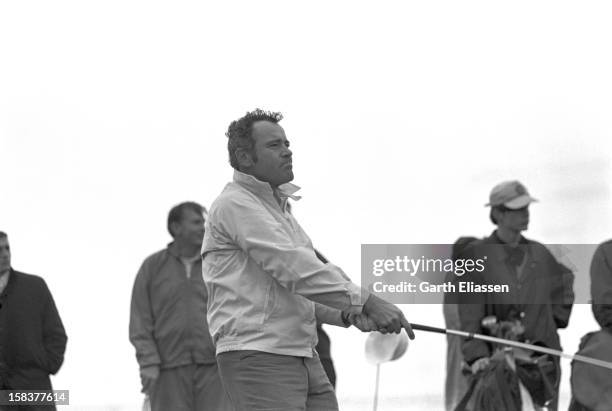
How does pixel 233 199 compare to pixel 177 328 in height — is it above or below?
above

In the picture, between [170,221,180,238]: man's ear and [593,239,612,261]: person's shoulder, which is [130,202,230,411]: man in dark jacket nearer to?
[170,221,180,238]: man's ear

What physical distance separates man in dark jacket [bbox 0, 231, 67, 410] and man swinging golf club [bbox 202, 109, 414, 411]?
3456 millimetres

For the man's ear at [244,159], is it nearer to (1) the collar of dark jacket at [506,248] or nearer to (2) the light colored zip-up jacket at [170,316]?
(1) the collar of dark jacket at [506,248]

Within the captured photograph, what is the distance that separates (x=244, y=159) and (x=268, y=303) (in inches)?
24.4

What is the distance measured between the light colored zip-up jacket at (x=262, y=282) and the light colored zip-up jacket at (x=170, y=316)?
376 cm

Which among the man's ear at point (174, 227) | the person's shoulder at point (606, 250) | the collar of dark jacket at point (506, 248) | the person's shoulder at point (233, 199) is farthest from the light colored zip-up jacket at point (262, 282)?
the man's ear at point (174, 227)

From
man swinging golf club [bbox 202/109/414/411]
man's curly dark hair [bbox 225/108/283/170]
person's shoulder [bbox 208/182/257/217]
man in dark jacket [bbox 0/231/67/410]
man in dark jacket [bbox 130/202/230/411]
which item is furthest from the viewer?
man in dark jacket [bbox 130/202/230/411]

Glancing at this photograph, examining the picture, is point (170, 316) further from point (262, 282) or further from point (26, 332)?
point (262, 282)

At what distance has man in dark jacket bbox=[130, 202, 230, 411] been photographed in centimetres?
959

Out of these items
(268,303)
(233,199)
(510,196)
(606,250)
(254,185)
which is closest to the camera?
(268,303)

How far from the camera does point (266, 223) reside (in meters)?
5.73

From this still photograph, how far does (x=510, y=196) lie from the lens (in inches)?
344

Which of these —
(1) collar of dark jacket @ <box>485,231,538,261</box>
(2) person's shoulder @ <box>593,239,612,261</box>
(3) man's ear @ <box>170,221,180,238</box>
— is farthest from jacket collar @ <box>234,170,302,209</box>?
(3) man's ear @ <box>170,221,180,238</box>

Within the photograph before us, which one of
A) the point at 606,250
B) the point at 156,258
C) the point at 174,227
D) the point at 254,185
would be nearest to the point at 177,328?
the point at 156,258
